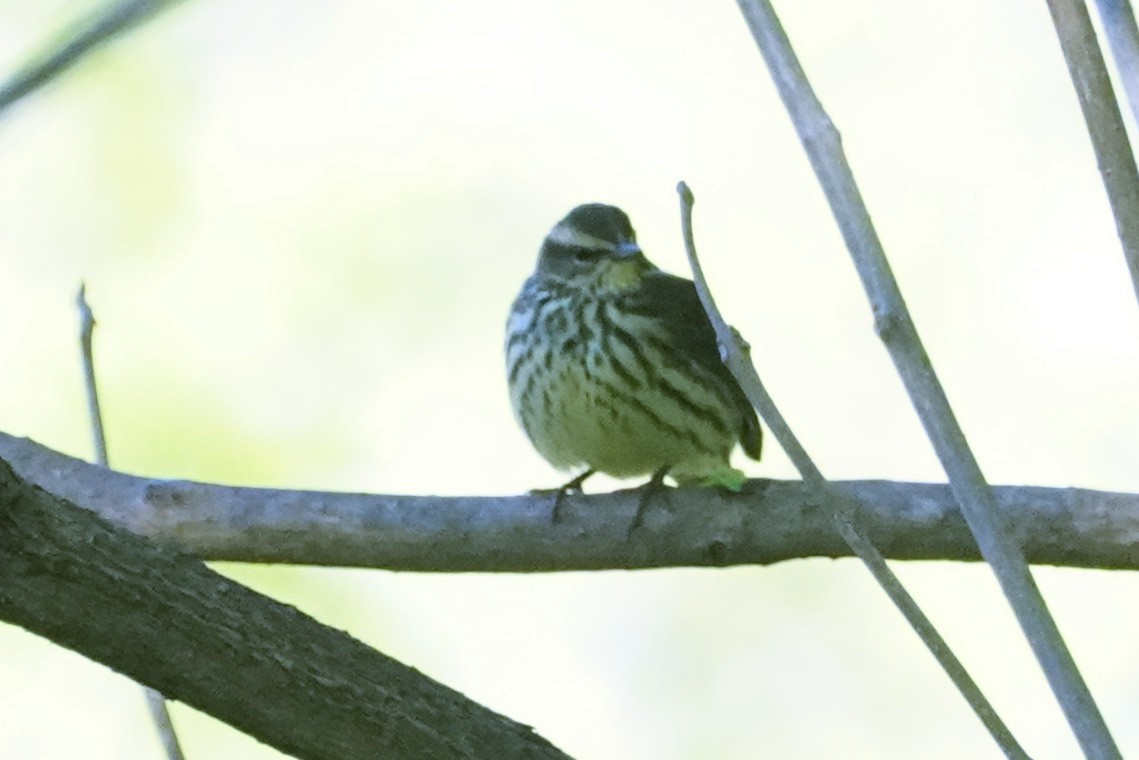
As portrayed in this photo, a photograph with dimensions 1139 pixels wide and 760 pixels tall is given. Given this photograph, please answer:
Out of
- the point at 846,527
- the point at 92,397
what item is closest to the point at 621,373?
the point at 92,397

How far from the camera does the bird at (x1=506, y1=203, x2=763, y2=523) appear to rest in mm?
3279

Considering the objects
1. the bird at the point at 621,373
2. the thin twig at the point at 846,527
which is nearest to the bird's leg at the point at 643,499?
the bird at the point at 621,373

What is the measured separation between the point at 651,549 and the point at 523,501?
0.77 ft

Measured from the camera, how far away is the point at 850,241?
1182 millimetres

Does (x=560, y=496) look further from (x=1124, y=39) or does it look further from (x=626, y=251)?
→ (x=1124, y=39)

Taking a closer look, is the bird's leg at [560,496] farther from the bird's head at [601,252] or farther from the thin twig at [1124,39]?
the thin twig at [1124,39]

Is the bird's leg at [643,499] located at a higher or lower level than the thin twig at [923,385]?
higher

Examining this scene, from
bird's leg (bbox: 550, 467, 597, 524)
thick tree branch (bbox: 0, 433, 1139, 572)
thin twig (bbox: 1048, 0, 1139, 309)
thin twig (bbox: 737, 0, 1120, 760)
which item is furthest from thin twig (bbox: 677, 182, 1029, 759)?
bird's leg (bbox: 550, 467, 597, 524)

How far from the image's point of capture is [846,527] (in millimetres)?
1276

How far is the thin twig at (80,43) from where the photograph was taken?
0.97 meters

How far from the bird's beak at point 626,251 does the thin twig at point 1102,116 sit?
2187mm

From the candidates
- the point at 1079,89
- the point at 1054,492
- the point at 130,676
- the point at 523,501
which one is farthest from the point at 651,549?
the point at 1079,89

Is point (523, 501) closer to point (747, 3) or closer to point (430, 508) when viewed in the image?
point (430, 508)

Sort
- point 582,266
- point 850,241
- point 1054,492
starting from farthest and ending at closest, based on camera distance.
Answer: point 582,266
point 1054,492
point 850,241
